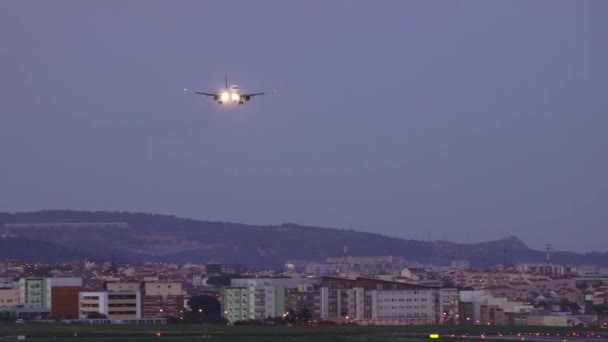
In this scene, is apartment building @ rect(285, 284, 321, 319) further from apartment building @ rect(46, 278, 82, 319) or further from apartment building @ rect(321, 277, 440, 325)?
apartment building @ rect(46, 278, 82, 319)

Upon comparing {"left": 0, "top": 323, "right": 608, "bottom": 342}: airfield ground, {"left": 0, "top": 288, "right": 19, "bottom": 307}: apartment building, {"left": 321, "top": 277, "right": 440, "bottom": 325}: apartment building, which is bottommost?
{"left": 0, "top": 323, "right": 608, "bottom": 342}: airfield ground

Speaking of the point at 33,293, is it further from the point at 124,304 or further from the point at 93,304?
the point at 124,304

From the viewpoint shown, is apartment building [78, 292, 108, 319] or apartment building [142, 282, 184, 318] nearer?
apartment building [78, 292, 108, 319]

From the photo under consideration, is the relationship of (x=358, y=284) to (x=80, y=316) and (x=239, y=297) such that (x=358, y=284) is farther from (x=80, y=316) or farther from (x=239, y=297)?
(x=80, y=316)

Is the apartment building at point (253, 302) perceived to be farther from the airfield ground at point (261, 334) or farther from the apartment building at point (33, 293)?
the apartment building at point (33, 293)

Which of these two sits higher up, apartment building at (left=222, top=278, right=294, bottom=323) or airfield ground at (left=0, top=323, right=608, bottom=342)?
apartment building at (left=222, top=278, right=294, bottom=323)

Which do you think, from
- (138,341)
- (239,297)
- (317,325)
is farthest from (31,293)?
(138,341)

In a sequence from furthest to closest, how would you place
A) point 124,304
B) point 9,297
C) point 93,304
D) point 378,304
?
point 9,297 < point 378,304 < point 124,304 < point 93,304

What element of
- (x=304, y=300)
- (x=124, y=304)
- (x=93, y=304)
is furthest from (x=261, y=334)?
(x=304, y=300)

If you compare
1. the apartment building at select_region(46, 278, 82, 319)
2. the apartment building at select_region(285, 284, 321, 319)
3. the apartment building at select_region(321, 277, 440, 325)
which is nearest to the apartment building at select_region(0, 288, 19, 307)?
the apartment building at select_region(46, 278, 82, 319)

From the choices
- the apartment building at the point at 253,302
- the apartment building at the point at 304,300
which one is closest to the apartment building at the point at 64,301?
the apartment building at the point at 253,302

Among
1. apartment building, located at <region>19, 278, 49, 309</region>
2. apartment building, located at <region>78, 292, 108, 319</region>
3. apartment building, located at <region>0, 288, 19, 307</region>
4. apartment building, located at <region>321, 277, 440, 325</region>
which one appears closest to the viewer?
apartment building, located at <region>78, 292, 108, 319</region>

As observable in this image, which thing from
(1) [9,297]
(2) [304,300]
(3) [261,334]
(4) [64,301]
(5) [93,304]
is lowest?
(3) [261,334]

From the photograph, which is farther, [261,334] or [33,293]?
[33,293]
